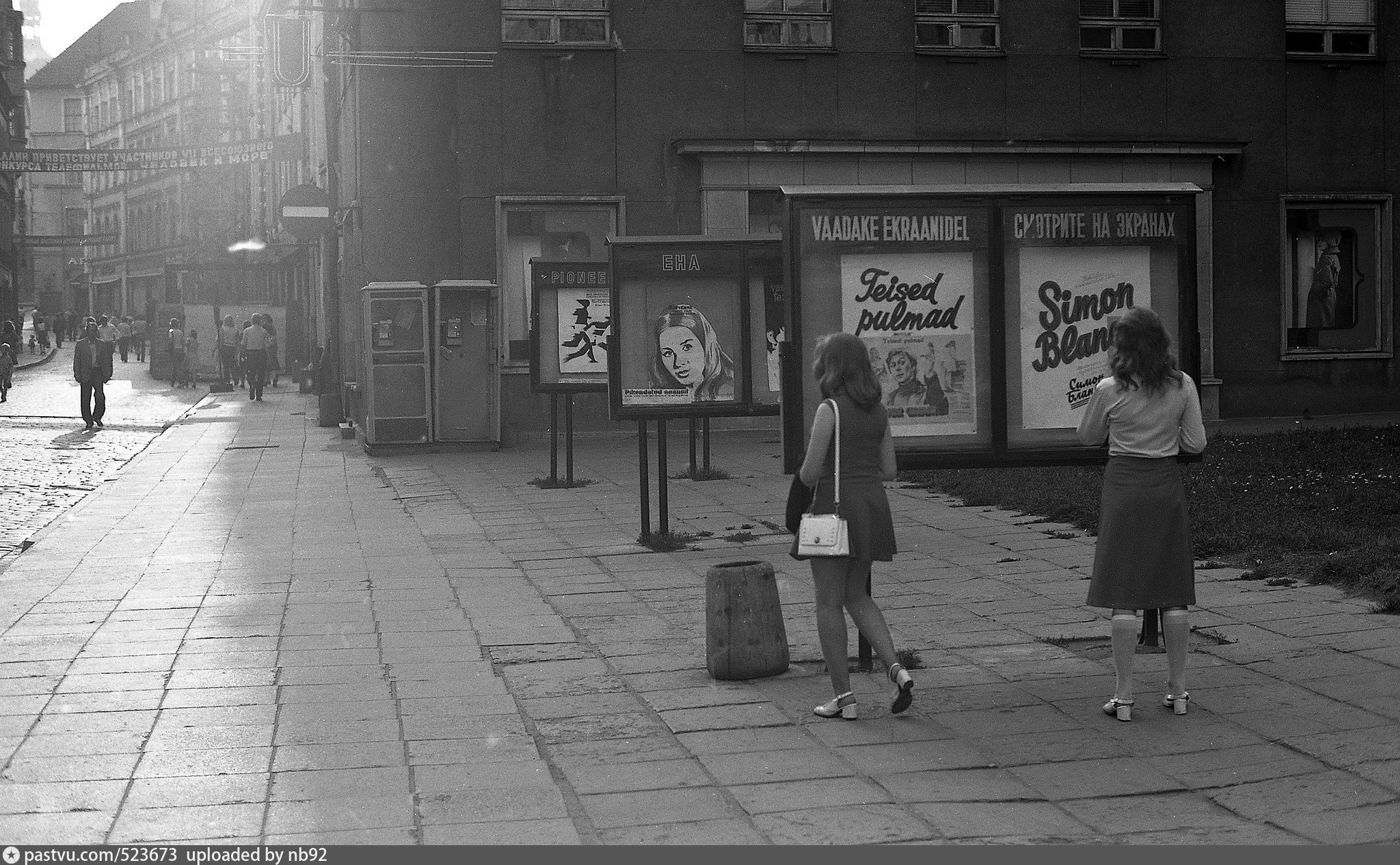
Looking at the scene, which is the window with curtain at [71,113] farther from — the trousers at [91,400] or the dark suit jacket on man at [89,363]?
the dark suit jacket on man at [89,363]

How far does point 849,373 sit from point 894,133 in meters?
15.9

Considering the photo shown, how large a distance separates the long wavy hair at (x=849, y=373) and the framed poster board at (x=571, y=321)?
928cm

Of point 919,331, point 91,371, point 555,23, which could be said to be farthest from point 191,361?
point 919,331

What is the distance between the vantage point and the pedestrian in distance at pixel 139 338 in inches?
2373

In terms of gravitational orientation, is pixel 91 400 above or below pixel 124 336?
below

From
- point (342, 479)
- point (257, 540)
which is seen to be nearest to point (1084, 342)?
point (257, 540)

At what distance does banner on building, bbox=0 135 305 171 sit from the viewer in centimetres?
3950

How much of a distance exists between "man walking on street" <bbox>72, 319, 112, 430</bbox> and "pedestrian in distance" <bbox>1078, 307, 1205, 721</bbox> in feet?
73.9

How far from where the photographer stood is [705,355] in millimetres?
12109

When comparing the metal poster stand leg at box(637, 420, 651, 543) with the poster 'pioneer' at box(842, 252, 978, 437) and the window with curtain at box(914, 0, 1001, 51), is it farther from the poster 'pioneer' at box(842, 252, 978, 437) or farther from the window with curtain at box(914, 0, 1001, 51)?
the window with curtain at box(914, 0, 1001, 51)

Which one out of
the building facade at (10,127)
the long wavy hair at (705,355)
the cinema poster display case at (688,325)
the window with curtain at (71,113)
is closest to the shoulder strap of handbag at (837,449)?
the cinema poster display case at (688,325)

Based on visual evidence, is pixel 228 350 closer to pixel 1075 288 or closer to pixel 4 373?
pixel 4 373

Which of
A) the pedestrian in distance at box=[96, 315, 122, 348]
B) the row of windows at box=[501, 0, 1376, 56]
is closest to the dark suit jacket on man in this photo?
the row of windows at box=[501, 0, 1376, 56]
